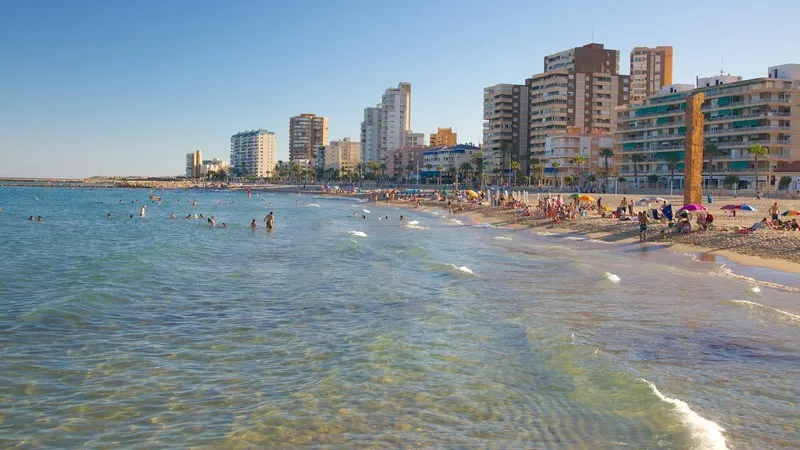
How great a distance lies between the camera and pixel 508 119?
129 metres

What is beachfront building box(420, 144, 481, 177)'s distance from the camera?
14275 centimetres

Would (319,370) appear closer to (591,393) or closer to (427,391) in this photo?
(427,391)

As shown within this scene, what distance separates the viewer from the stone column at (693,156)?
1657 inches

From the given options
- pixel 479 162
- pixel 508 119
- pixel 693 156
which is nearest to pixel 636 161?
pixel 479 162

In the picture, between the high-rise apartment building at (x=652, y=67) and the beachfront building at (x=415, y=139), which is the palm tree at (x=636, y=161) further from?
the beachfront building at (x=415, y=139)

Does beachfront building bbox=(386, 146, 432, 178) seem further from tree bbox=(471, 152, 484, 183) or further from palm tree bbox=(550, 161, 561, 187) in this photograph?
palm tree bbox=(550, 161, 561, 187)

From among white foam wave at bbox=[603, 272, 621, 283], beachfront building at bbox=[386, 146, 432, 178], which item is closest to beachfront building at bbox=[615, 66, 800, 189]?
white foam wave at bbox=[603, 272, 621, 283]

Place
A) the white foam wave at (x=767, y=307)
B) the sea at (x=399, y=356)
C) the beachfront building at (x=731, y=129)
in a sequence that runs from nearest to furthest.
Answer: the sea at (x=399, y=356), the white foam wave at (x=767, y=307), the beachfront building at (x=731, y=129)

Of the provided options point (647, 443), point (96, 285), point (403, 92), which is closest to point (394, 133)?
point (403, 92)

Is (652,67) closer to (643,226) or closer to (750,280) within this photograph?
(643,226)

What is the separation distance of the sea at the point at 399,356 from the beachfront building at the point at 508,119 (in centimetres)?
10530

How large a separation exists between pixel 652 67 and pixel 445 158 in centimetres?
5597

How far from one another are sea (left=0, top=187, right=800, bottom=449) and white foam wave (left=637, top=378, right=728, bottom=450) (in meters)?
0.04

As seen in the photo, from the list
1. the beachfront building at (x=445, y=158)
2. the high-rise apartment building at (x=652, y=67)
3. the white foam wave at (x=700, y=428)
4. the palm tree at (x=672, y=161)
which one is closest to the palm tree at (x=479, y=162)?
the beachfront building at (x=445, y=158)
